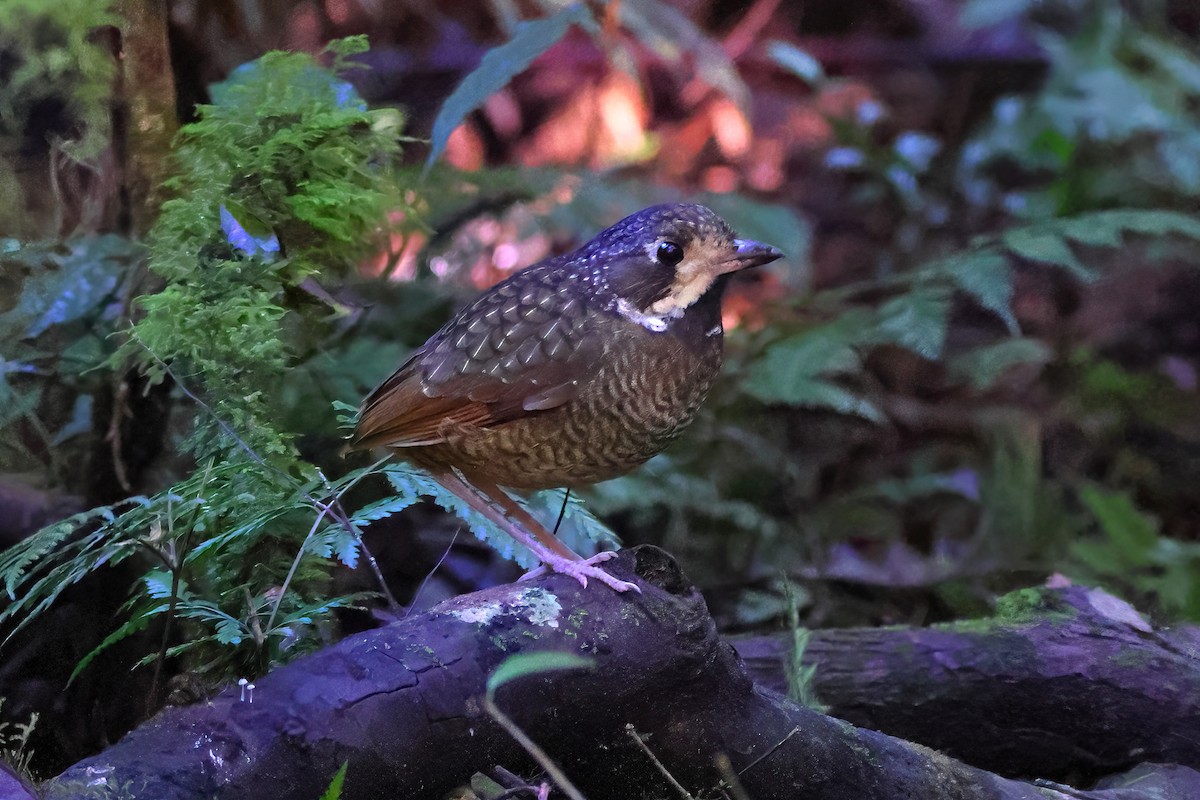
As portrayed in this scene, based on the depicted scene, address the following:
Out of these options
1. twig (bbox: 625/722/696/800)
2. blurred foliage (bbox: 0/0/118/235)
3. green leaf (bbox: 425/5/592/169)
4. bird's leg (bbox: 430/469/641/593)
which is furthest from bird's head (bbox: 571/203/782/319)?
blurred foliage (bbox: 0/0/118/235)

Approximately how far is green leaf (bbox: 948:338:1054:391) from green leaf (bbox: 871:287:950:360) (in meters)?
0.36

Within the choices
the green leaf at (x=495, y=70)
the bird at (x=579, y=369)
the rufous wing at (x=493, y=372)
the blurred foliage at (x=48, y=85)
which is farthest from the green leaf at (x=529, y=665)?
the blurred foliage at (x=48, y=85)

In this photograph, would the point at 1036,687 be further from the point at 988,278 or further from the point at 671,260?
the point at 988,278

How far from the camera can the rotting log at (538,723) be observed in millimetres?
1405

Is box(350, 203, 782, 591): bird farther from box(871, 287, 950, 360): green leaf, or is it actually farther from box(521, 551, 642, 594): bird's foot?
box(871, 287, 950, 360): green leaf

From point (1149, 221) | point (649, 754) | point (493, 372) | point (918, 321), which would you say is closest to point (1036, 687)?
point (649, 754)

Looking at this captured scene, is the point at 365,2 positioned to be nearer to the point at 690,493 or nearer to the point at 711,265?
the point at 690,493

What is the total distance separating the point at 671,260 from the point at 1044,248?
2.37m

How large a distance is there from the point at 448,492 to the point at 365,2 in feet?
9.83

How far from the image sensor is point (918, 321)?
3.82 m

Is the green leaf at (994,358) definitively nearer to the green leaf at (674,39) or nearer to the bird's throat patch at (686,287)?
the green leaf at (674,39)

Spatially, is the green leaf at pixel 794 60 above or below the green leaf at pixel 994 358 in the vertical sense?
above

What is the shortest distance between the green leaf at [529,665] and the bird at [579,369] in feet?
0.95

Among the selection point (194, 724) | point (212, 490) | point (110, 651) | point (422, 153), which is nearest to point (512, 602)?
point (194, 724)
